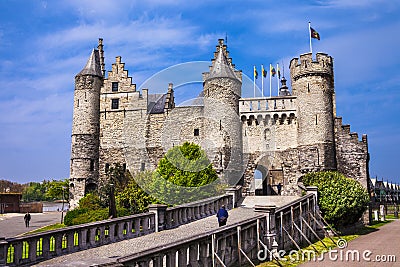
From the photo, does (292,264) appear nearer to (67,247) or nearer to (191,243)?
(191,243)

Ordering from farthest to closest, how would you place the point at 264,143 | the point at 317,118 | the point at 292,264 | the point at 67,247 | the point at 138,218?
the point at 264,143 → the point at 317,118 → the point at 138,218 → the point at 292,264 → the point at 67,247

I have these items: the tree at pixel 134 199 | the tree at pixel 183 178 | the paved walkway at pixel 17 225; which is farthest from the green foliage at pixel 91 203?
the tree at pixel 183 178

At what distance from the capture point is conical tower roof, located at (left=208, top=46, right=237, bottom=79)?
38.0m

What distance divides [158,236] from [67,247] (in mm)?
3835

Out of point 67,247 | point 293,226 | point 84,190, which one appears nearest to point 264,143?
point 84,190

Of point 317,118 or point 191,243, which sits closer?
point 191,243

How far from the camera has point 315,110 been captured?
116 feet

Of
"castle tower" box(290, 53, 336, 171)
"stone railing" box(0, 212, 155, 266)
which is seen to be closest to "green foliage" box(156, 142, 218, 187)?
"castle tower" box(290, 53, 336, 171)

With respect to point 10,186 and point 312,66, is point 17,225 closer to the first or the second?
point 312,66

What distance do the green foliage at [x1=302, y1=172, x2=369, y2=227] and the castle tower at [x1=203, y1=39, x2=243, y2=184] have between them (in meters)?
13.3

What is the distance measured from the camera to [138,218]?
15.9 meters

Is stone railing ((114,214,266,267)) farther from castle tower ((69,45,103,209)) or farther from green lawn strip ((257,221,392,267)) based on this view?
castle tower ((69,45,103,209))

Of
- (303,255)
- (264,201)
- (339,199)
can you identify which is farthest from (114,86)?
(303,255)

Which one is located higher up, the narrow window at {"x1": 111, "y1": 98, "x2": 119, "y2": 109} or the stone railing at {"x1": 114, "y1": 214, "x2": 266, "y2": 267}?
the narrow window at {"x1": 111, "y1": 98, "x2": 119, "y2": 109}
